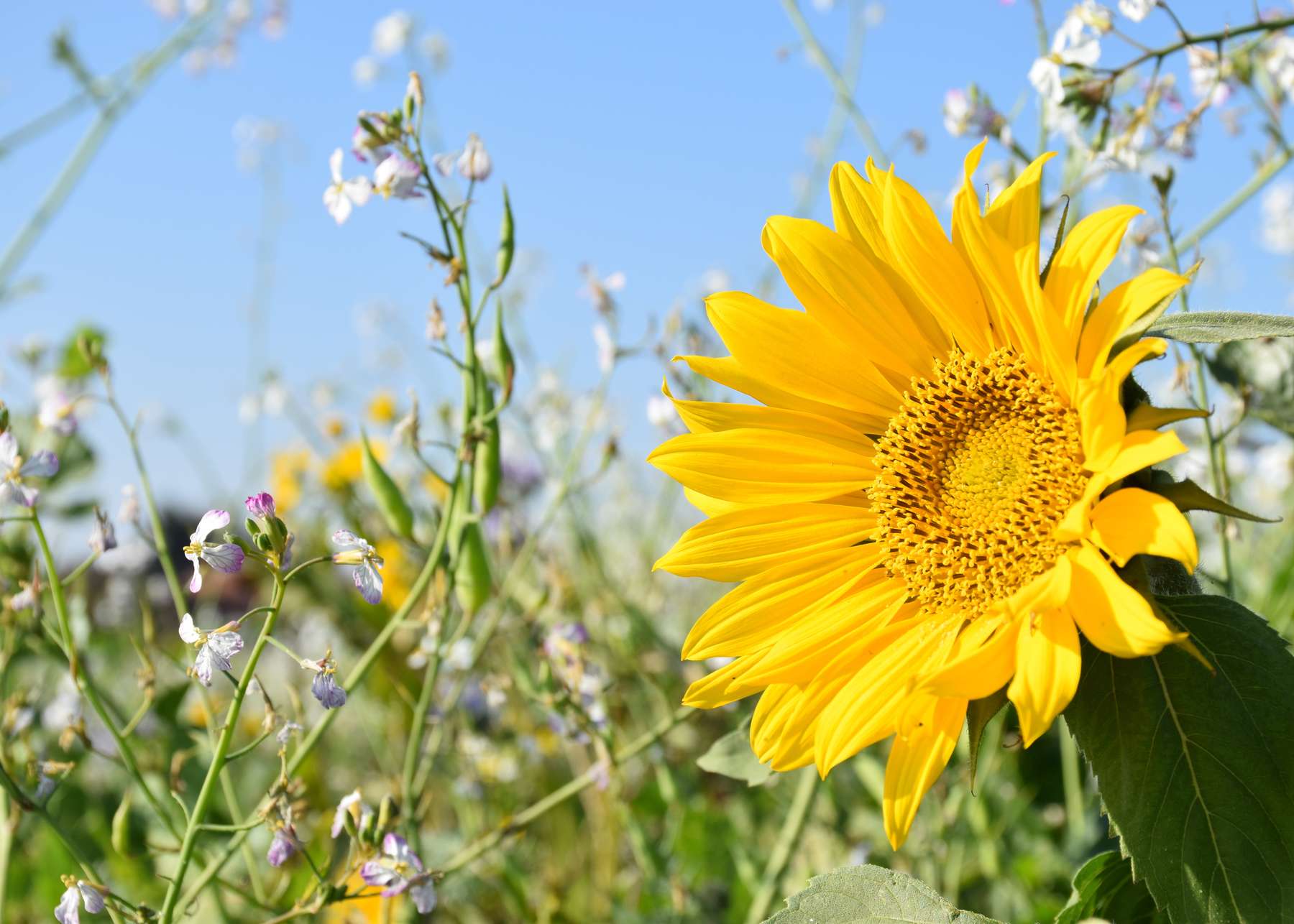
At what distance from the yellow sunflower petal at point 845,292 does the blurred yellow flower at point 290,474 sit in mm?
2576

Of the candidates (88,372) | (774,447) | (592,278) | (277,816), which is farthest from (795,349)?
(88,372)

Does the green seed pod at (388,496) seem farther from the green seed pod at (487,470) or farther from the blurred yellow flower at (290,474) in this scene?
the blurred yellow flower at (290,474)

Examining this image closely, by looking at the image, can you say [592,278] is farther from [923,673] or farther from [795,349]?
[923,673]

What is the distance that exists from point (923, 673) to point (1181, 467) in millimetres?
1269

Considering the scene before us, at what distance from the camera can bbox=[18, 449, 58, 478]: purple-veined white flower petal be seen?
3.33 ft

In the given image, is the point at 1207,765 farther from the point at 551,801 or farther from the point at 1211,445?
the point at 551,801

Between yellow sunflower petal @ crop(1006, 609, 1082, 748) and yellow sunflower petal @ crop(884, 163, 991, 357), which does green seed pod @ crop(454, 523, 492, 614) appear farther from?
yellow sunflower petal @ crop(1006, 609, 1082, 748)

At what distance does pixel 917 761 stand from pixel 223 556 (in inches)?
22.5

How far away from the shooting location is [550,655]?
1567 mm

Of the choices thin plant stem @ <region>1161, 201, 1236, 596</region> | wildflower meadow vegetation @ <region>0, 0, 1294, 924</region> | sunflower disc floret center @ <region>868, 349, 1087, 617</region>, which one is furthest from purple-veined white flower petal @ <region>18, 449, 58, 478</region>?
thin plant stem @ <region>1161, 201, 1236, 596</region>

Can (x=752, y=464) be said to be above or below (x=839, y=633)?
above

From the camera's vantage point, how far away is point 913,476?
1129 millimetres

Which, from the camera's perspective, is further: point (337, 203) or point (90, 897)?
point (337, 203)

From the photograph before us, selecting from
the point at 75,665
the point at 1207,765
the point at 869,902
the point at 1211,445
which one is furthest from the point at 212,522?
the point at 1211,445
